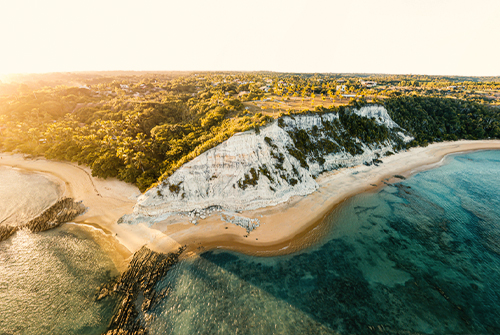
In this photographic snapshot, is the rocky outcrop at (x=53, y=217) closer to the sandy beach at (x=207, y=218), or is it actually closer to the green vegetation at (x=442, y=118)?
the sandy beach at (x=207, y=218)

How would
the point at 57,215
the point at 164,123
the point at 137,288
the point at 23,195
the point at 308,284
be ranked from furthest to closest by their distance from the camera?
the point at 164,123 < the point at 23,195 < the point at 57,215 < the point at 308,284 < the point at 137,288

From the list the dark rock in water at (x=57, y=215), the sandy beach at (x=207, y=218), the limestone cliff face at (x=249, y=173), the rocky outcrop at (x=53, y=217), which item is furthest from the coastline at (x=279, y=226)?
the rocky outcrop at (x=53, y=217)

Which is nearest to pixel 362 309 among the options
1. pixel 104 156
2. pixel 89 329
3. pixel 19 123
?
pixel 89 329

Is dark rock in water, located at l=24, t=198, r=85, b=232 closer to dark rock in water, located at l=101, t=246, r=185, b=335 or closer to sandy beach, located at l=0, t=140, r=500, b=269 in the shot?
sandy beach, located at l=0, t=140, r=500, b=269

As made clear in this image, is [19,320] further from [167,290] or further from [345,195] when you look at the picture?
[345,195]

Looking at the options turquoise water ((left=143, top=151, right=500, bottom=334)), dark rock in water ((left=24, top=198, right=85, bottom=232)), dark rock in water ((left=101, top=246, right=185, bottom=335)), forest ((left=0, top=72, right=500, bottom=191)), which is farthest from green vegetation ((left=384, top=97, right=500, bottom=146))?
dark rock in water ((left=24, top=198, right=85, bottom=232))

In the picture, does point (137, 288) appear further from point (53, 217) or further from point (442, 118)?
point (442, 118)

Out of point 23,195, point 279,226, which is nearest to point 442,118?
point 279,226
